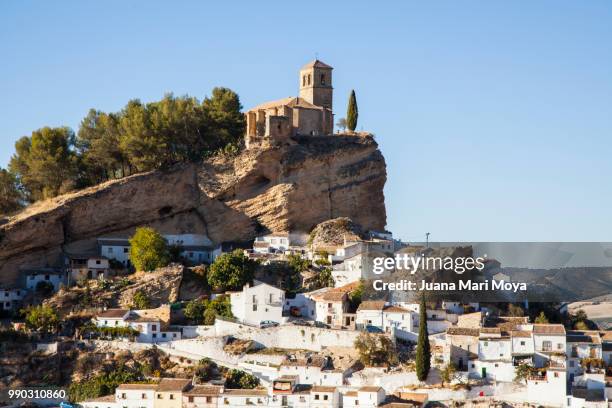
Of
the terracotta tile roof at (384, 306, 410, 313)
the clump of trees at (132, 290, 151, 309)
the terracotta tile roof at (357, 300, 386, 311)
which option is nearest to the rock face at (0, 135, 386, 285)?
the clump of trees at (132, 290, 151, 309)

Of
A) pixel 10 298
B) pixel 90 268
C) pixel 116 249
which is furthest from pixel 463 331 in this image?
pixel 10 298

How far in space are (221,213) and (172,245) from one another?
3.13 m

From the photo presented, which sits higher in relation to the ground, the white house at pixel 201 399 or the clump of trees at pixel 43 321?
the clump of trees at pixel 43 321

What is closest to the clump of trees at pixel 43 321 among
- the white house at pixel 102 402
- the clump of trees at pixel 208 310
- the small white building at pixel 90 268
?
the small white building at pixel 90 268

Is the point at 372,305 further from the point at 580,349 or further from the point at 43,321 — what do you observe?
the point at 43,321

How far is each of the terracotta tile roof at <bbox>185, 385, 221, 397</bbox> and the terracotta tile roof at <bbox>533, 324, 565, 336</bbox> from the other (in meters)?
12.7

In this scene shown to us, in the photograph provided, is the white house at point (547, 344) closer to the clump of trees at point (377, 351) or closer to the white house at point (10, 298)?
the clump of trees at point (377, 351)

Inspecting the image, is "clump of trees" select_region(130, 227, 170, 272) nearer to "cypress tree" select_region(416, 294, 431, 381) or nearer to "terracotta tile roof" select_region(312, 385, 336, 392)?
"terracotta tile roof" select_region(312, 385, 336, 392)

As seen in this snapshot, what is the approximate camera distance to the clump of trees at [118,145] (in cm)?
6738

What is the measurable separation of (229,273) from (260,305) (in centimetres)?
297

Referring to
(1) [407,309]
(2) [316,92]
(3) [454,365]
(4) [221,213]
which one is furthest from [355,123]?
(3) [454,365]

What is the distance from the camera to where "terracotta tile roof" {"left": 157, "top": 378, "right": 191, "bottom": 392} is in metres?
54.4

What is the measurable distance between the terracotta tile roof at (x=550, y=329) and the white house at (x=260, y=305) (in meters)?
11.0

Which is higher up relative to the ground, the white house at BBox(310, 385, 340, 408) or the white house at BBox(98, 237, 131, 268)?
the white house at BBox(98, 237, 131, 268)
